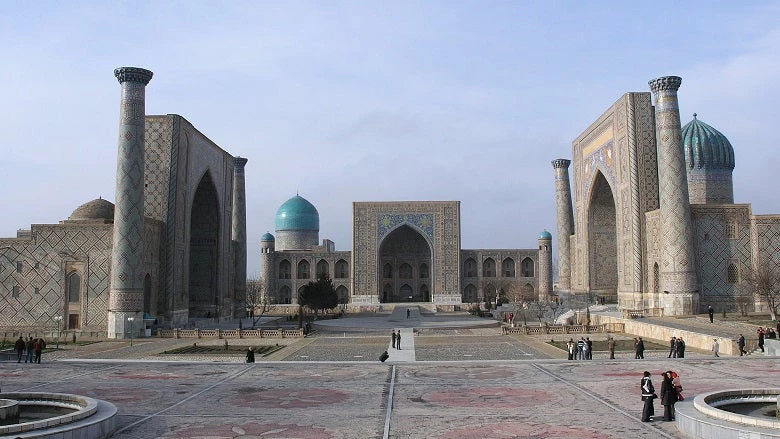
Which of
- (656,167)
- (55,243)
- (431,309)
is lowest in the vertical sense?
(431,309)

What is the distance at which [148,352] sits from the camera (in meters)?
18.6

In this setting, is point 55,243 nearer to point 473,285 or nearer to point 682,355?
point 682,355

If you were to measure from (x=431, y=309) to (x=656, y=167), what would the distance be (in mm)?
19610

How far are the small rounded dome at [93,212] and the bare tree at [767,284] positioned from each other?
22.9m

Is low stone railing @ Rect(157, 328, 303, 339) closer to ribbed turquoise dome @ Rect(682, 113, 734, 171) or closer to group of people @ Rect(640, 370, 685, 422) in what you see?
group of people @ Rect(640, 370, 685, 422)

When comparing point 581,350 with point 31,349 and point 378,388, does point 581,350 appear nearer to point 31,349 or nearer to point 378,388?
point 378,388

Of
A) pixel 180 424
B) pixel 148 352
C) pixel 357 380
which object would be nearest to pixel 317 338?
pixel 148 352

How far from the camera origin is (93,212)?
26828 mm

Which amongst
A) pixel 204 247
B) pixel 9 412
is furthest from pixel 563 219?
pixel 9 412

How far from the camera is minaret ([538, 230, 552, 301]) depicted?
49.1 meters

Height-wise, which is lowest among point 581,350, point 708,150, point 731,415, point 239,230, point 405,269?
point 581,350

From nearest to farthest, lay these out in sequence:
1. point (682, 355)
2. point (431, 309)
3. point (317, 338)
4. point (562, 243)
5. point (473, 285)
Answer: point (682, 355)
point (317, 338)
point (562, 243)
point (431, 309)
point (473, 285)

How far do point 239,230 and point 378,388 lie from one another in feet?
82.4

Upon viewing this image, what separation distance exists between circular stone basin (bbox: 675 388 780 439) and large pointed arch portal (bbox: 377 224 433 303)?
1682 inches
